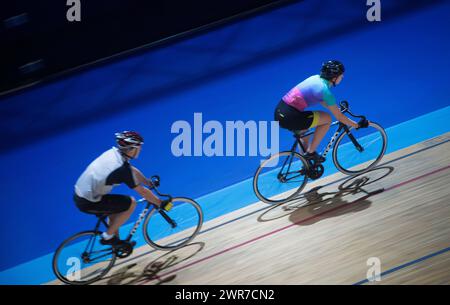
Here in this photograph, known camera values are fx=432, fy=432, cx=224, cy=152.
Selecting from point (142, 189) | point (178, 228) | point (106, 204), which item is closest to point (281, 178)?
point (178, 228)

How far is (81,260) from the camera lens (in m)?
4.54

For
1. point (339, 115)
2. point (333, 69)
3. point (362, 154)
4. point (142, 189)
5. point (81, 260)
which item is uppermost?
point (333, 69)

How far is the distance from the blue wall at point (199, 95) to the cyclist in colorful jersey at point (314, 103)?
1.19m

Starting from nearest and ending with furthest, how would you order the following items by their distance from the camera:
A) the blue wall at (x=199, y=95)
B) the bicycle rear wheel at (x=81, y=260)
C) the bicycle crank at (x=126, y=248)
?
the bicycle rear wheel at (x=81, y=260) → the bicycle crank at (x=126, y=248) → the blue wall at (x=199, y=95)

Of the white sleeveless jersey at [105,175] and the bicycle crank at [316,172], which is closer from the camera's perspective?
the white sleeveless jersey at [105,175]

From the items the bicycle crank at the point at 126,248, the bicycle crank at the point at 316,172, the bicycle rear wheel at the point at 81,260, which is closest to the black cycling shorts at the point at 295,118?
the bicycle crank at the point at 316,172

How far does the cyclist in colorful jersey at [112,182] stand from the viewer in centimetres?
395

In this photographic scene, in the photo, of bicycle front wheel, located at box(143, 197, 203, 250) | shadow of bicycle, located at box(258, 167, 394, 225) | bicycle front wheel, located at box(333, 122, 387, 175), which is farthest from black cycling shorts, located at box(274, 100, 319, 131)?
bicycle front wheel, located at box(143, 197, 203, 250)

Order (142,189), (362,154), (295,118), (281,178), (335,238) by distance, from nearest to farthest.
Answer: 1. (142,189)
2. (335,238)
3. (295,118)
4. (281,178)
5. (362,154)

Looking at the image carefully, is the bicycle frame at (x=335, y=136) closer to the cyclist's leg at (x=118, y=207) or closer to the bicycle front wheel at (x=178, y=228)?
the bicycle front wheel at (x=178, y=228)

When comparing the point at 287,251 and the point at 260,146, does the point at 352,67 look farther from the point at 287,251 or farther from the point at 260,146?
the point at 287,251

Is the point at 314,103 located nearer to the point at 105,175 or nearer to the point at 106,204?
the point at 105,175

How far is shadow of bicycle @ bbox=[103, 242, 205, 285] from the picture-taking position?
4348 mm

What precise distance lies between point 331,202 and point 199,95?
2.88 meters
